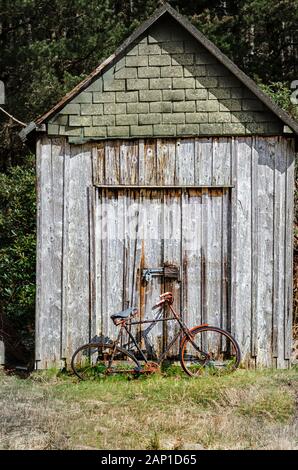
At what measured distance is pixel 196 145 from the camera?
8.80m

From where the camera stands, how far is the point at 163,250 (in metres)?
8.90

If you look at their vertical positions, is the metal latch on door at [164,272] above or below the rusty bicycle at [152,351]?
above

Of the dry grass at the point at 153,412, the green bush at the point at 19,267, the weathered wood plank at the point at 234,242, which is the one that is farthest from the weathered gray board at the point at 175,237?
the green bush at the point at 19,267

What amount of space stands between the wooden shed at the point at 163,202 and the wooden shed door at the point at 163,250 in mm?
A: 14

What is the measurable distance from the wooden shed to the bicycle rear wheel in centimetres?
19

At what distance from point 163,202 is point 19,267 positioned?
4508mm

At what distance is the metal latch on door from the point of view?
8859 mm

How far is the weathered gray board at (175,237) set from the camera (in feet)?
28.9

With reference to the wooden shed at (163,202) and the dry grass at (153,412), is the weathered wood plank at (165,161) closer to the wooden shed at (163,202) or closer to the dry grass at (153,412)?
the wooden shed at (163,202)

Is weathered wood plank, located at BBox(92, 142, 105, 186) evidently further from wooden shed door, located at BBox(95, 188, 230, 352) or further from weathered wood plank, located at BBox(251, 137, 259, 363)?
weathered wood plank, located at BBox(251, 137, 259, 363)

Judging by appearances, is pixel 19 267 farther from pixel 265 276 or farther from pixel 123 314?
pixel 265 276

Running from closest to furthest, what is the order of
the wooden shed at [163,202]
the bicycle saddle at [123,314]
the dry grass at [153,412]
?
the dry grass at [153,412]
the bicycle saddle at [123,314]
the wooden shed at [163,202]

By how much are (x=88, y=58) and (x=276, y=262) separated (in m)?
11.1
